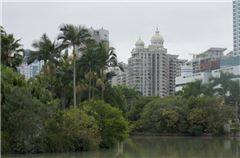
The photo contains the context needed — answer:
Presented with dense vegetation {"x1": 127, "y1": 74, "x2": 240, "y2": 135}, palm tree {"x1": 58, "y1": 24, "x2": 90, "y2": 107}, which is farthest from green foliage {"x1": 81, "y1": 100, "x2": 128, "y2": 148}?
dense vegetation {"x1": 127, "y1": 74, "x2": 240, "y2": 135}

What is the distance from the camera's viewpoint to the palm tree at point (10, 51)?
105 feet

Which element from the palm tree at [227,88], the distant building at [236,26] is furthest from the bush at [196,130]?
the distant building at [236,26]

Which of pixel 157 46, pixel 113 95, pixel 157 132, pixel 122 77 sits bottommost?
pixel 157 132

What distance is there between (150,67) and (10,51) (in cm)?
8200

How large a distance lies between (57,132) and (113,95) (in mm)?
17139

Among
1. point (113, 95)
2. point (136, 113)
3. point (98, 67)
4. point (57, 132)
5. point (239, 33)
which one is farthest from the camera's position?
point (239, 33)

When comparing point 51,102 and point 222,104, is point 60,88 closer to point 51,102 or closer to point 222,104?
point 51,102

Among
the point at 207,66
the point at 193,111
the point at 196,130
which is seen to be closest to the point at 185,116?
the point at 193,111

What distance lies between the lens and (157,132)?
66.6 meters

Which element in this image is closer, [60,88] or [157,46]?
[60,88]

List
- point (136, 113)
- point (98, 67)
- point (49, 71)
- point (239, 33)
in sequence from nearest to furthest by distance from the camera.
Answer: point (49, 71) < point (98, 67) < point (136, 113) < point (239, 33)

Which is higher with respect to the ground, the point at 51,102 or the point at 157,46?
the point at 157,46

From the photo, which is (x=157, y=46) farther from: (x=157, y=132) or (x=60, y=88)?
(x=60, y=88)

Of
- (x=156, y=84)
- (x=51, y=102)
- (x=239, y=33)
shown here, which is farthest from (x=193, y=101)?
(x=239, y=33)
